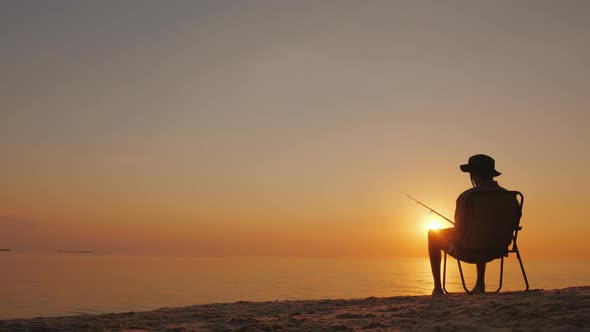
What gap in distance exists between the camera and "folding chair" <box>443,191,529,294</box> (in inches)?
258

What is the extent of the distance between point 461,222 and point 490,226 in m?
0.42

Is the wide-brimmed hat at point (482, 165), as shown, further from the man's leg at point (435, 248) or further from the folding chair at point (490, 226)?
the man's leg at point (435, 248)

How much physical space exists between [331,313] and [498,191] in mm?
2885

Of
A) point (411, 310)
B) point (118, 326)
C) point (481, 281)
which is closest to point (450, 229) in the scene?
point (481, 281)

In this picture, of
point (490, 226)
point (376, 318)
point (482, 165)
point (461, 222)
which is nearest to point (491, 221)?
point (490, 226)

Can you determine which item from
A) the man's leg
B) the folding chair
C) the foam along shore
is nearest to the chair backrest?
the folding chair

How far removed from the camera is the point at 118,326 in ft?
17.8

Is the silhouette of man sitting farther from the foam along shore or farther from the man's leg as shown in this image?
the foam along shore

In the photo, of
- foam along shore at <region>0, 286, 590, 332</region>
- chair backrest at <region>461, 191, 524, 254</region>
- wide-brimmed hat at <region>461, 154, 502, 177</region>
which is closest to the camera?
foam along shore at <region>0, 286, 590, 332</region>

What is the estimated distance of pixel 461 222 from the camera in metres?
6.68

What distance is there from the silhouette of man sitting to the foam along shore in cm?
105

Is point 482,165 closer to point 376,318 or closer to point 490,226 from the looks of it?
point 490,226

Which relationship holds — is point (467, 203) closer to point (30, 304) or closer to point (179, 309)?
point (179, 309)

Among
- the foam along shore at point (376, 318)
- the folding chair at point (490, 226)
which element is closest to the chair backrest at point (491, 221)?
the folding chair at point (490, 226)
